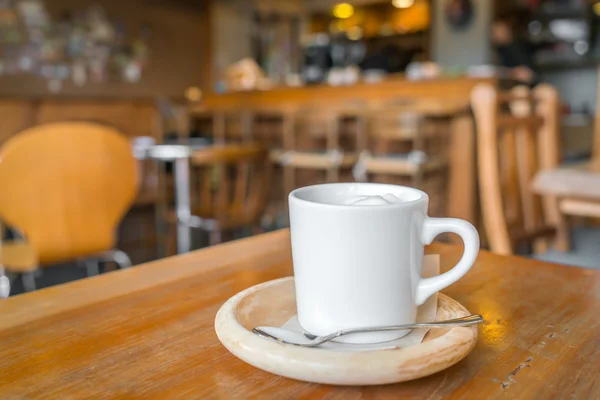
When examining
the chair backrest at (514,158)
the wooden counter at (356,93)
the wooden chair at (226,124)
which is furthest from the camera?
the wooden counter at (356,93)

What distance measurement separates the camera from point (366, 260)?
0.40 metres

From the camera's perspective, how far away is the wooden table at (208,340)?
0.37 metres

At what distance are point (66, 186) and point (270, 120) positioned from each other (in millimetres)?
3479

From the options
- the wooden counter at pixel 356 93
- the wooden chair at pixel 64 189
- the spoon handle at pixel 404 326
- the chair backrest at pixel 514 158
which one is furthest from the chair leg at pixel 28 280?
the spoon handle at pixel 404 326

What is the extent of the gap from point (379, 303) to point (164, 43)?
7.49 meters

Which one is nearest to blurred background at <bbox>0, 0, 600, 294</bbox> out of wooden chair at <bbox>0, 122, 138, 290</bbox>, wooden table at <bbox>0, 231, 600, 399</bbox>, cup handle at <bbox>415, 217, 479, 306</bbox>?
wooden chair at <bbox>0, 122, 138, 290</bbox>

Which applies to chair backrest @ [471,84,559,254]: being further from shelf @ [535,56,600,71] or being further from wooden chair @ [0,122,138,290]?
shelf @ [535,56,600,71]

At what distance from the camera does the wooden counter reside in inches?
184

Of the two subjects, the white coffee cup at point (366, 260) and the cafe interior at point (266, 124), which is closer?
the white coffee cup at point (366, 260)

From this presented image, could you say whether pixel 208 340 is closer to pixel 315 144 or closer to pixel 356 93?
pixel 315 144

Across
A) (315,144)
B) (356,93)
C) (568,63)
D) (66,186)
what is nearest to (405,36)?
(568,63)

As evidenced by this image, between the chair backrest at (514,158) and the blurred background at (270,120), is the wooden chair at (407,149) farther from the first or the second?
the chair backrest at (514,158)

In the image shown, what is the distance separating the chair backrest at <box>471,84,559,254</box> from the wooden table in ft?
2.13

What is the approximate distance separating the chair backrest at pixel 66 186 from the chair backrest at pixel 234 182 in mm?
1206
